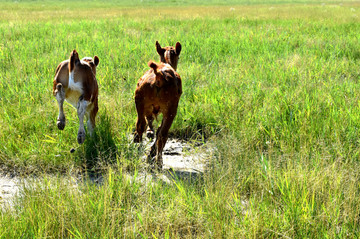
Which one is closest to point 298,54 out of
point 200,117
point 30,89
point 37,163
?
point 200,117

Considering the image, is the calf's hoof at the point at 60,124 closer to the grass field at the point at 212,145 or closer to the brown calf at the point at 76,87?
the brown calf at the point at 76,87

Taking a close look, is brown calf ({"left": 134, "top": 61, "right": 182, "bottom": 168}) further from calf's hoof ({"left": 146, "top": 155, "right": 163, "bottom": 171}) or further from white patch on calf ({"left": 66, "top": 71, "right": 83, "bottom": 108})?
white patch on calf ({"left": 66, "top": 71, "right": 83, "bottom": 108})

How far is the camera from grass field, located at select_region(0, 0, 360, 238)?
8.18ft

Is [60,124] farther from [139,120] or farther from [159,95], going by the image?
[159,95]

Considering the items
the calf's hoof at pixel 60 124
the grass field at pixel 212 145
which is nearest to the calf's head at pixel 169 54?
the grass field at pixel 212 145

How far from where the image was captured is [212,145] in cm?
400

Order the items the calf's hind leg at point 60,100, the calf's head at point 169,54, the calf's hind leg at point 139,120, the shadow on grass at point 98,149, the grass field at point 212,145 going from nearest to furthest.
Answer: the grass field at point 212,145, the calf's hind leg at point 60,100, the calf's hind leg at point 139,120, the shadow on grass at point 98,149, the calf's head at point 169,54

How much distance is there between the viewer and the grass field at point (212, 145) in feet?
8.18

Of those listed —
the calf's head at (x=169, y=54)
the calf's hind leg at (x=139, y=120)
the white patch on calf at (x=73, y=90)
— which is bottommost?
the calf's hind leg at (x=139, y=120)

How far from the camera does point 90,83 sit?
11.1ft

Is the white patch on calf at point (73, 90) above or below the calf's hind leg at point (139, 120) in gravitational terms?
above

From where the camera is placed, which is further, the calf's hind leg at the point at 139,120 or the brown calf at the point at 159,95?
the calf's hind leg at the point at 139,120

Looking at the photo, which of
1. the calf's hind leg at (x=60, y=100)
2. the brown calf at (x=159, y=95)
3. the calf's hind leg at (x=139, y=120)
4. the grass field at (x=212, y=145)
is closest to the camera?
the grass field at (x=212, y=145)

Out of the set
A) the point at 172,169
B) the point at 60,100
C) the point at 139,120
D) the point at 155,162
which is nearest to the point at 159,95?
the point at 139,120
